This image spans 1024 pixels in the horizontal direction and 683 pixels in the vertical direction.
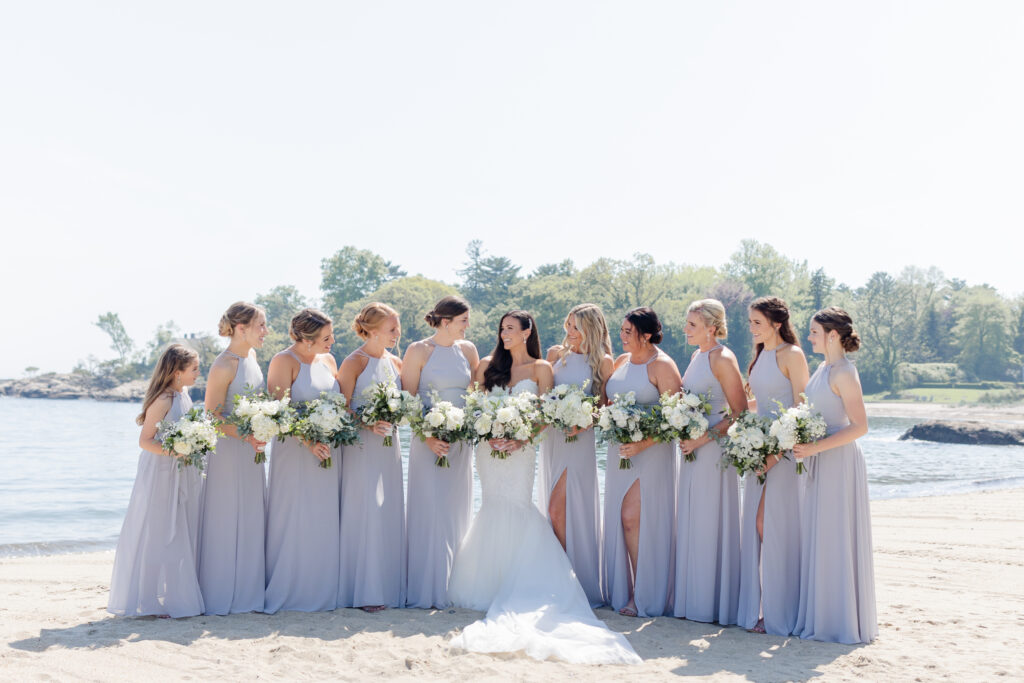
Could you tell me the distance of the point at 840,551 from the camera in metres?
6.73

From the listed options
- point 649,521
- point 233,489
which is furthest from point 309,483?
point 649,521

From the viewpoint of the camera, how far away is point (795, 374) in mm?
7129

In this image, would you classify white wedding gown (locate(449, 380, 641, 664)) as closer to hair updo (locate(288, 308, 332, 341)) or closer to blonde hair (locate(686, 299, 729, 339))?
blonde hair (locate(686, 299, 729, 339))

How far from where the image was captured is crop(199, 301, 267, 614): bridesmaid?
7.32 meters

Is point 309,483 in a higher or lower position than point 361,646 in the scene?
higher

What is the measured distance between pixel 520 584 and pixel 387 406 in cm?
200

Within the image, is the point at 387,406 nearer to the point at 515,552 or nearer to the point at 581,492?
A: the point at 515,552

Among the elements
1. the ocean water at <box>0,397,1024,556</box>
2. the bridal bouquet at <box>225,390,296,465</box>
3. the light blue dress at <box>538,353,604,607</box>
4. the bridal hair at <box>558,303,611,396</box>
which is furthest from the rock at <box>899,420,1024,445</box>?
the bridal bouquet at <box>225,390,296,465</box>

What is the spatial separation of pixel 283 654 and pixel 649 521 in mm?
3421

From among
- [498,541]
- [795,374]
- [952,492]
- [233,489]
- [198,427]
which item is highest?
[795,374]

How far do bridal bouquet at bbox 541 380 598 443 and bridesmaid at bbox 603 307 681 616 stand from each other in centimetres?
41

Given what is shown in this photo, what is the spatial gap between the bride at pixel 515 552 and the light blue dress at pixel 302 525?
4.02ft

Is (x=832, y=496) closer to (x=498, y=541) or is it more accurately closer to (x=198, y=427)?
(x=498, y=541)

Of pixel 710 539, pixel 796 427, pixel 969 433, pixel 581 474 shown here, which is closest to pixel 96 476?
pixel 581 474
